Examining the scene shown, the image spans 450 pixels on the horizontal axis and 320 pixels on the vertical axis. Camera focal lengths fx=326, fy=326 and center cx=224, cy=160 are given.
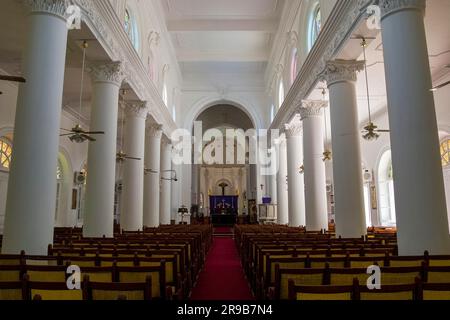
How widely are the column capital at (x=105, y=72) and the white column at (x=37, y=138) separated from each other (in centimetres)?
283

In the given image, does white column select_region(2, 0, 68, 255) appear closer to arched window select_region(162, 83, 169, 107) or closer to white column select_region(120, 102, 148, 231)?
white column select_region(120, 102, 148, 231)

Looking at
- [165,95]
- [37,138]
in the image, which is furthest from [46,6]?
[165,95]

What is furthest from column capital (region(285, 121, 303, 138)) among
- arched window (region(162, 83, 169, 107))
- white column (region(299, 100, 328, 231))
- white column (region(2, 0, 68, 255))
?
white column (region(2, 0, 68, 255))

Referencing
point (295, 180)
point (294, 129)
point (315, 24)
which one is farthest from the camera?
point (294, 129)

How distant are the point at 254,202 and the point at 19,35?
60.5ft

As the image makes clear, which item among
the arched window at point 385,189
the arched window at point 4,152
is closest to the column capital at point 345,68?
the arched window at point 4,152

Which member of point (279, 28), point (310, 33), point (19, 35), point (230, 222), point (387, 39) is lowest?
point (230, 222)

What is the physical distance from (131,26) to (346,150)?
25.9ft

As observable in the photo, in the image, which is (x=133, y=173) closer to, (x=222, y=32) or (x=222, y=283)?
(x=222, y=283)

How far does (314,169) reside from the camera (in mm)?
10797

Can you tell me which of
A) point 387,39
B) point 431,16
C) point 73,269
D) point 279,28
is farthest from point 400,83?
point 279,28

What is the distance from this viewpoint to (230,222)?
25516 millimetres

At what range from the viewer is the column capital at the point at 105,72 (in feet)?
27.3

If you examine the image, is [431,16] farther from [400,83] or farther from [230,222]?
[230,222]
